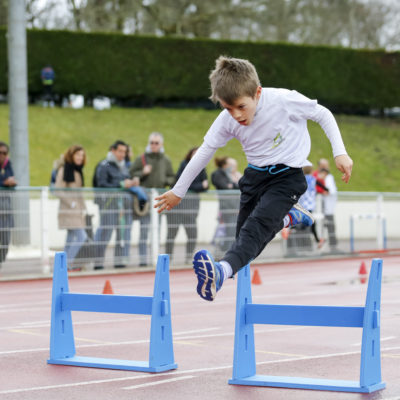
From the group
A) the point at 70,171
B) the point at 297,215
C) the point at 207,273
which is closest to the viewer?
the point at 207,273

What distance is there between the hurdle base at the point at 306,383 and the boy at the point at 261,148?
0.97 meters

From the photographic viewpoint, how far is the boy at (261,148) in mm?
5969

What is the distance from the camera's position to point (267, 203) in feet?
20.2

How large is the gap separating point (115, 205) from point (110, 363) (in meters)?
8.72

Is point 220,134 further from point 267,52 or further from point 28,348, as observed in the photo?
point 267,52

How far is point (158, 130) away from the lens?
33688 mm

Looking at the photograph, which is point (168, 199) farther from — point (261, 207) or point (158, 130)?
point (158, 130)

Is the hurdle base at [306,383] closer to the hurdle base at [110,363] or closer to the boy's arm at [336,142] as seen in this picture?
the hurdle base at [110,363]

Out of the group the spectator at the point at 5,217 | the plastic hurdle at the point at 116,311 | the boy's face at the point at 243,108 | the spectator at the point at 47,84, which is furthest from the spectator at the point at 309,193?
the spectator at the point at 47,84

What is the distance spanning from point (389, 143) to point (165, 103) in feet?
31.5

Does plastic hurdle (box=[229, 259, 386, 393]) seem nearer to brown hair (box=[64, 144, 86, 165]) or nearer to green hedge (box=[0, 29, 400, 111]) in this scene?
brown hair (box=[64, 144, 86, 165])

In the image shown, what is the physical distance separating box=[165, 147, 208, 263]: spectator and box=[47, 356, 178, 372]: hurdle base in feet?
30.4

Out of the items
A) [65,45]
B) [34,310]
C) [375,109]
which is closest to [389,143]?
[375,109]

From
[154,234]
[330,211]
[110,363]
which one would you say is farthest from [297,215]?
[330,211]
